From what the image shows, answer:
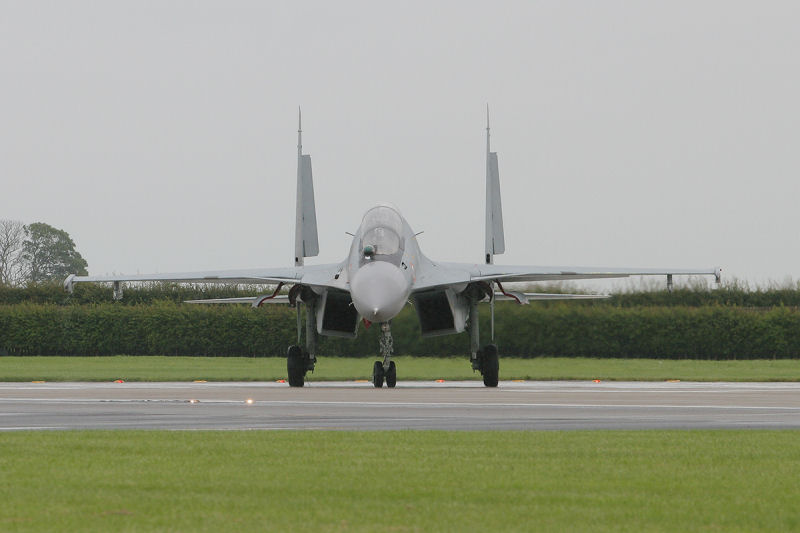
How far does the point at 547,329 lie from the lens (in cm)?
3803

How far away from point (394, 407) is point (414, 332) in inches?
745

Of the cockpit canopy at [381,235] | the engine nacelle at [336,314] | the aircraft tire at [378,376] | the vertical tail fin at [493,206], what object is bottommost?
the aircraft tire at [378,376]

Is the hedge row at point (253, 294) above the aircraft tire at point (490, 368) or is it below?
above

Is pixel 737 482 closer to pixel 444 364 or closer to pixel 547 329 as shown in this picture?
pixel 444 364

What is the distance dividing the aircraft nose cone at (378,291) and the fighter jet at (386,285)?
2 centimetres

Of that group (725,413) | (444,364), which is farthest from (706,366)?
(725,413)

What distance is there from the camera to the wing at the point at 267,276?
25.8 metres

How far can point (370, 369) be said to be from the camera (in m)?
32.1

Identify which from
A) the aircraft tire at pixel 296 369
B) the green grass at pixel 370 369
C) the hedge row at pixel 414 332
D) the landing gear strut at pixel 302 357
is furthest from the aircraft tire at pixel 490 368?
the hedge row at pixel 414 332

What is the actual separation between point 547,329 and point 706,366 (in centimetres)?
451

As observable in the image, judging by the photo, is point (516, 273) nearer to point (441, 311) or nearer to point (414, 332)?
point (441, 311)

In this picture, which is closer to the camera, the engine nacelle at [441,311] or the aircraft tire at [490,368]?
the aircraft tire at [490,368]

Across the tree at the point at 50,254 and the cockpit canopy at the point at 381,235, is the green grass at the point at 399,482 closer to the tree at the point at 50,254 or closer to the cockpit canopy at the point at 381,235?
the cockpit canopy at the point at 381,235

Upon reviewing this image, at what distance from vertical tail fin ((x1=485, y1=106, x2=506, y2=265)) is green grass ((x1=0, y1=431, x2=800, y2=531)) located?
20770 mm
